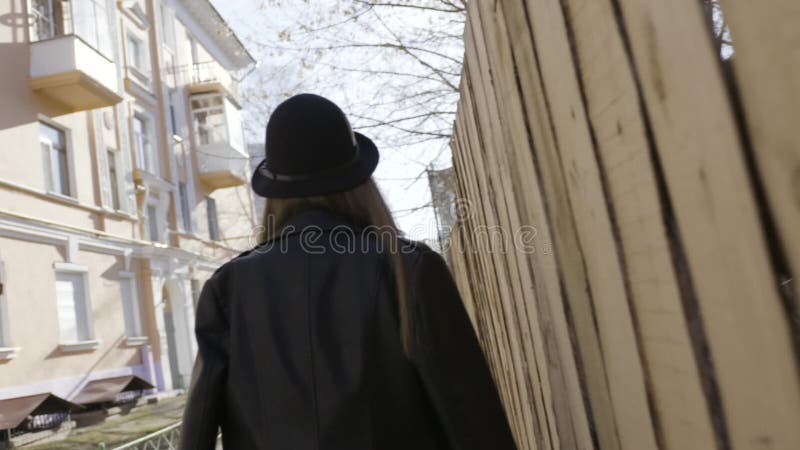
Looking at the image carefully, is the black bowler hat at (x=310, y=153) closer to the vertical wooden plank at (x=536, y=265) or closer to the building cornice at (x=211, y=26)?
the vertical wooden plank at (x=536, y=265)

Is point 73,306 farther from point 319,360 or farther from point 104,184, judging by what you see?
point 319,360

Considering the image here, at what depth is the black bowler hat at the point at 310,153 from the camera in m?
1.99

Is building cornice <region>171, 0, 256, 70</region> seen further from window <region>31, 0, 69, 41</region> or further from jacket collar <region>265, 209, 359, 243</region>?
jacket collar <region>265, 209, 359, 243</region>

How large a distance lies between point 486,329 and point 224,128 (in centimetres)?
2304

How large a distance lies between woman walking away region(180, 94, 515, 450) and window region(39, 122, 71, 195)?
14.6 m

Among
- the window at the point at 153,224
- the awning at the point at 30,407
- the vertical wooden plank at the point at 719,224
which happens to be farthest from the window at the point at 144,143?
the vertical wooden plank at the point at 719,224

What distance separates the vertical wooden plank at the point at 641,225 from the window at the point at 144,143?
21.2 m

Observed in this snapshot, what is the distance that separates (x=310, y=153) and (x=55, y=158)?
15.4 metres

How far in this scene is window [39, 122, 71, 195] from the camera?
1524cm

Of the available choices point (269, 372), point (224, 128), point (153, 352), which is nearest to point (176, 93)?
point (224, 128)

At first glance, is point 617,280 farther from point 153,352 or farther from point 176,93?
point 176,93

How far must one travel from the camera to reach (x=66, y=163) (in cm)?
1609

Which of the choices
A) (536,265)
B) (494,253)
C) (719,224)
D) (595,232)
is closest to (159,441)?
(494,253)

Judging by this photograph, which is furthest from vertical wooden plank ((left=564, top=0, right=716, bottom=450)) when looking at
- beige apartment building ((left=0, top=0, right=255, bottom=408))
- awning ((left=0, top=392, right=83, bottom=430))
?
awning ((left=0, top=392, right=83, bottom=430))
